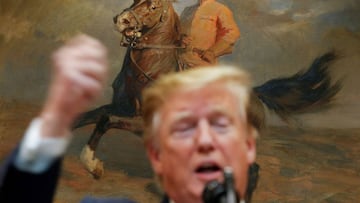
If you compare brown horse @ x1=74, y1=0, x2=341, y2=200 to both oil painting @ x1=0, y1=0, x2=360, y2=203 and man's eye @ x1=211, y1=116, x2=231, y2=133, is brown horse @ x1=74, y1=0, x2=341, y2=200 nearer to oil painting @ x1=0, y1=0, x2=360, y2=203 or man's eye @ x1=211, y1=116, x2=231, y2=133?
oil painting @ x1=0, y1=0, x2=360, y2=203

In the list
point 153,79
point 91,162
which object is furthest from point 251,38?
point 91,162

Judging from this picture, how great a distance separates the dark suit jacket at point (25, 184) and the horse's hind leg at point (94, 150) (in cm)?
668

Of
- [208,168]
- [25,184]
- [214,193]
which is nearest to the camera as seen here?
[25,184]

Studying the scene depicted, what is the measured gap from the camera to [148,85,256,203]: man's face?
1.72 meters

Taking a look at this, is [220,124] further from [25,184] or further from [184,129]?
[25,184]

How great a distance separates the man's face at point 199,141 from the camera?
172 centimetres

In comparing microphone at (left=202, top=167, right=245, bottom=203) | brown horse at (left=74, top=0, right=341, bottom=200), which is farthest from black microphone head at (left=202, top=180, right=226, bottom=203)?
brown horse at (left=74, top=0, right=341, bottom=200)

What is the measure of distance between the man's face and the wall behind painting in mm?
6331

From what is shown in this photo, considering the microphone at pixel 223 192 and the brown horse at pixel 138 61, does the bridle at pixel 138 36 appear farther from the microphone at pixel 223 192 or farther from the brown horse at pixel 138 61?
the microphone at pixel 223 192

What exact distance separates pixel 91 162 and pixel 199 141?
253 inches

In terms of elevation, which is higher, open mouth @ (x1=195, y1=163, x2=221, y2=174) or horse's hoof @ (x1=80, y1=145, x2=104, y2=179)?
open mouth @ (x1=195, y1=163, x2=221, y2=174)

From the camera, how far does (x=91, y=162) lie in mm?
8008

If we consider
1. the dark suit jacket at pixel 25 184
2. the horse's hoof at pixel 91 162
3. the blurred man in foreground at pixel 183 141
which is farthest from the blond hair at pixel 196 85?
the horse's hoof at pixel 91 162

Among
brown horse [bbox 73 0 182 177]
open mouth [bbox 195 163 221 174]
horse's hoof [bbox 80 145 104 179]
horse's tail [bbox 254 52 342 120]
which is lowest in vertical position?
horse's hoof [bbox 80 145 104 179]
